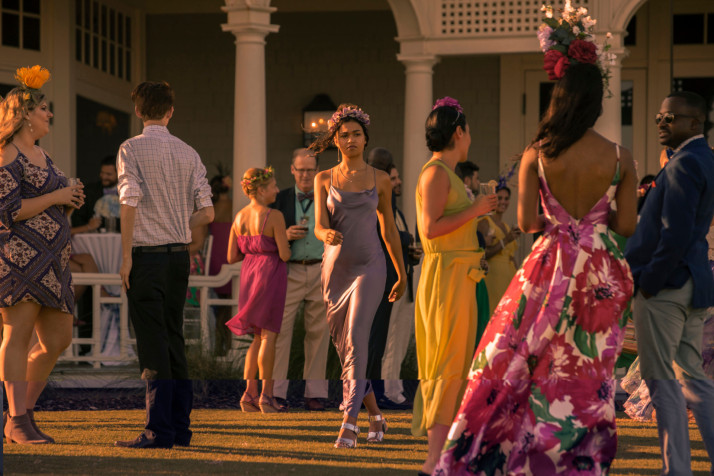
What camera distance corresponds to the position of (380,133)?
13711 millimetres

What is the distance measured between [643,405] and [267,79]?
8.18 metres

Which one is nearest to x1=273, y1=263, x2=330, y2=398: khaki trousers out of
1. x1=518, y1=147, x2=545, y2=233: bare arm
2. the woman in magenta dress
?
the woman in magenta dress

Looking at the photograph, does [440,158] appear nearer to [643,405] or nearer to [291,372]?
[643,405]

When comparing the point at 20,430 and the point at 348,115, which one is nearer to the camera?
the point at 20,430

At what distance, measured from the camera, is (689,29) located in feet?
42.1

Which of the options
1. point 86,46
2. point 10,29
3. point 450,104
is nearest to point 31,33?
point 10,29

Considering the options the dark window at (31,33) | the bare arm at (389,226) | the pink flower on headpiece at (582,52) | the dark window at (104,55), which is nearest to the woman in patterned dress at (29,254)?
the bare arm at (389,226)

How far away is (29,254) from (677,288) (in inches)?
124

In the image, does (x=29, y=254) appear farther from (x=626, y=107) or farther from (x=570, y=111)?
(x=626, y=107)

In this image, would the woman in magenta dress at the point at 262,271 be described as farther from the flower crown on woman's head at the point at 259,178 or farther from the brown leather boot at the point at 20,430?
the brown leather boot at the point at 20,430

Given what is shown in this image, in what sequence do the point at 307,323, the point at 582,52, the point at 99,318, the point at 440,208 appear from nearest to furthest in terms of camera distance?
the point at 582,52 < the point at 440,208 < the point at 307,323 < the point at 99,318

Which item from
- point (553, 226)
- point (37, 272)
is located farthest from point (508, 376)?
point (37, 272)

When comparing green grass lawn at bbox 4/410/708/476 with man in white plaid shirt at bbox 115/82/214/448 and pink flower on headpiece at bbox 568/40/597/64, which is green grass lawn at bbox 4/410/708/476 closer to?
man in white plaid shirt at bbox 115/82/214/448

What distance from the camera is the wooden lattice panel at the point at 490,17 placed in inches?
418
